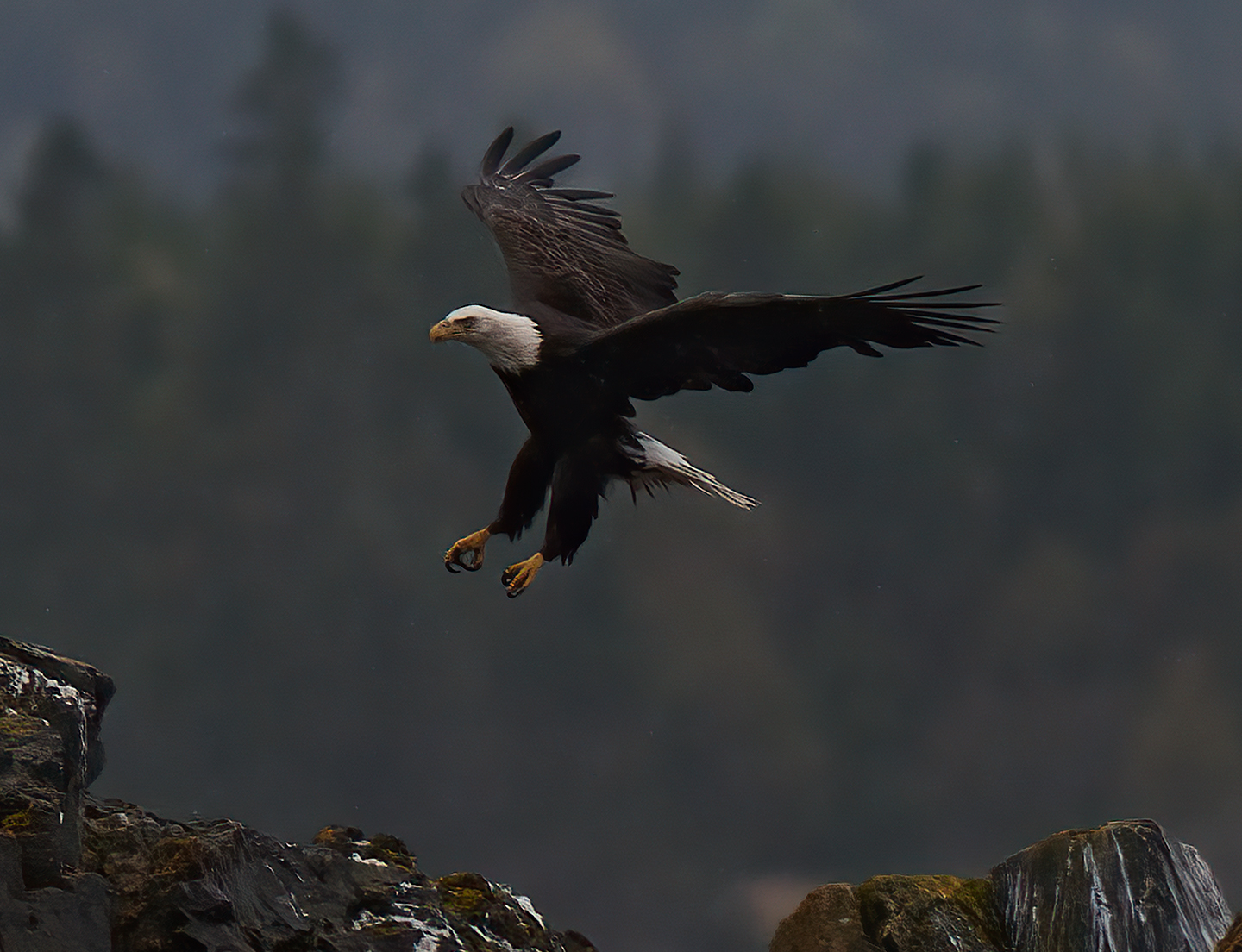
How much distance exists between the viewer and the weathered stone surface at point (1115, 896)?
8203 millimetres

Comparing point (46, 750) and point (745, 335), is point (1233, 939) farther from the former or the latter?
point (46, 750)

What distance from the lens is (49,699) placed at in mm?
6684

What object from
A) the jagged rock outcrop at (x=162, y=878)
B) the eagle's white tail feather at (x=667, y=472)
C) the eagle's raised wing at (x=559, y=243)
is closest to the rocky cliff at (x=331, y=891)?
the jagged rock outcrop at (x=162, y=878)

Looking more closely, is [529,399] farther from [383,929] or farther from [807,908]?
[807,908]

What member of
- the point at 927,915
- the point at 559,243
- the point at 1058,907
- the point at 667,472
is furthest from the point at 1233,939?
the point at 559,243

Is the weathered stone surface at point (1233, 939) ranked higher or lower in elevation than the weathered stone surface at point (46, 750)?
higher

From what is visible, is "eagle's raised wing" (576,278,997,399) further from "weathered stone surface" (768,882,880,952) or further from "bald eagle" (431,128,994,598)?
"weathered stone surface" (768,882,880,952)

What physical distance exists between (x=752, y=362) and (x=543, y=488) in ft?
5.58

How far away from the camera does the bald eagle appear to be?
6.99 meters

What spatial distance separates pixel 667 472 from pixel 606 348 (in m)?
1.04

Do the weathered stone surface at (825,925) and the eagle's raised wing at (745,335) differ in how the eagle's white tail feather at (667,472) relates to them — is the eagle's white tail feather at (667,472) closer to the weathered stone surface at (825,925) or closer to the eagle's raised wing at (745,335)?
the eagle's raised wing at (745,335)

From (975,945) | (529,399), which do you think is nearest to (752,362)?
(529,399)

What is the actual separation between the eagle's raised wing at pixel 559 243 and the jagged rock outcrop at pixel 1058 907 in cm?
442

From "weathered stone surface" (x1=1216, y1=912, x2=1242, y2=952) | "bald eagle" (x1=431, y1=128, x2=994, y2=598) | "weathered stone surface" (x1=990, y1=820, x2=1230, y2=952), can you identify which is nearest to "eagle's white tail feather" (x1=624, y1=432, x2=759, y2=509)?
"bald eagle" (x1=431, y1=128, x2=994, y2=598)
